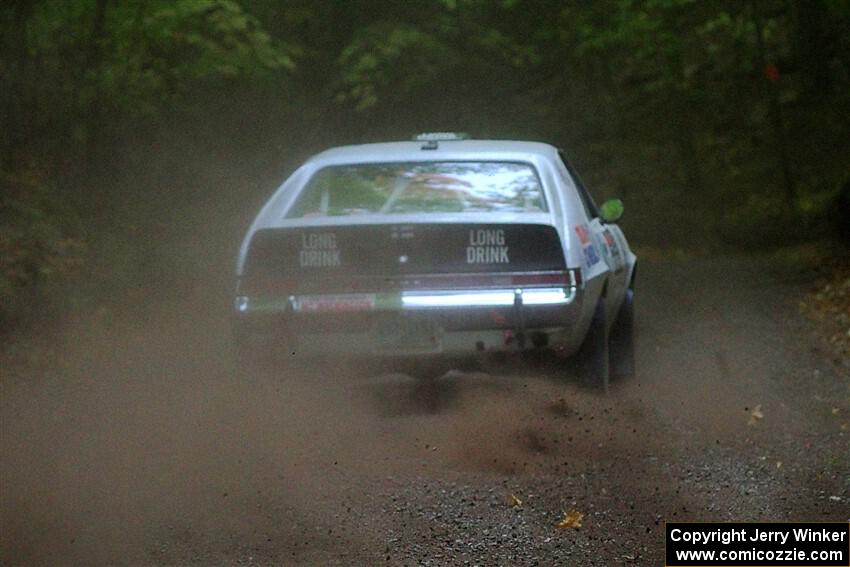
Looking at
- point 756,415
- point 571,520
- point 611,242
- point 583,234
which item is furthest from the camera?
point 611,242

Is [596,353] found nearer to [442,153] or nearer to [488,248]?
[488,248]

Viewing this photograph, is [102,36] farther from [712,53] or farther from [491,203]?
[712,53]

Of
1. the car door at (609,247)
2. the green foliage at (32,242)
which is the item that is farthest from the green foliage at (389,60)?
the car door at (609,247)

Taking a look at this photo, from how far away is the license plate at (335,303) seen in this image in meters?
7.50

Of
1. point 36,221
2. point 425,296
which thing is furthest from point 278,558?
point 36,221

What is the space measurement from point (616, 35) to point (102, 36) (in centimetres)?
871

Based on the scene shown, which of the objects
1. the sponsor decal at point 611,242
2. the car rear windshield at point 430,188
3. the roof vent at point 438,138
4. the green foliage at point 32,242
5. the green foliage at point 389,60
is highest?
the green foliage at point 389,60

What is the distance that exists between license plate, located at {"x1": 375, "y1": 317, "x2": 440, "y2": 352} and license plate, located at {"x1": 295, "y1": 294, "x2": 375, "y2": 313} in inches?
5.4

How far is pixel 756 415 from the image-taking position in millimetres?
8273

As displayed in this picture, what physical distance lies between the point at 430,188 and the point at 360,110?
1193 cm

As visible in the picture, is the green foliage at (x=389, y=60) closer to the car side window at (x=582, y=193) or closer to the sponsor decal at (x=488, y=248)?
the car side window at (x=582, y=193)

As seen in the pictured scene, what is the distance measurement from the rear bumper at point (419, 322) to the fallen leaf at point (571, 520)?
Result: 5.09ft

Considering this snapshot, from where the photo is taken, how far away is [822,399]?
8844 millimetres

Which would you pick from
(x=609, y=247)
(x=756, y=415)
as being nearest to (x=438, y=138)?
(x=609, y=247)
